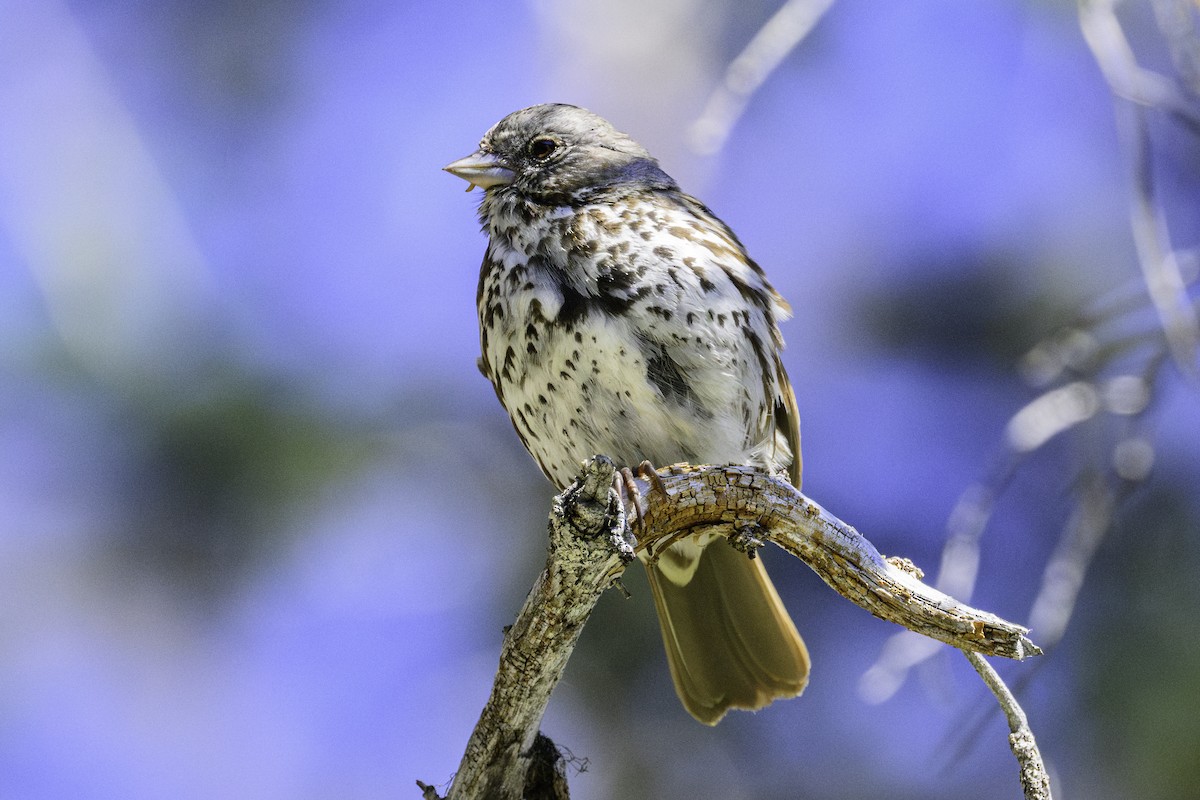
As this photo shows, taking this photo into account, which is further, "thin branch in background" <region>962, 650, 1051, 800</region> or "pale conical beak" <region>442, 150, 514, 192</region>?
"pale conical beak" <region>442, 150, 514, 192</region>

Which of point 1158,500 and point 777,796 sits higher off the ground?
point 1158,500

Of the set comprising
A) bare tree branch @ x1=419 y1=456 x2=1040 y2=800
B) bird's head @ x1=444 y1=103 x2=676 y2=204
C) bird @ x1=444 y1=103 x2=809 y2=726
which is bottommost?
bare tree branch @ x1=419 y1=456 x2=1040 y2=800

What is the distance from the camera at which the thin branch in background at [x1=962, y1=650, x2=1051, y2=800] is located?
2617 mm

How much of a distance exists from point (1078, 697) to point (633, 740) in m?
1.81

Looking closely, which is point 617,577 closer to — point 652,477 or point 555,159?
point 652,477

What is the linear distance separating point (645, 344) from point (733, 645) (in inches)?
40.5

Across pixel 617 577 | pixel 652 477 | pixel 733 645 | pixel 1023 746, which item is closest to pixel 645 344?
pixel 652 477

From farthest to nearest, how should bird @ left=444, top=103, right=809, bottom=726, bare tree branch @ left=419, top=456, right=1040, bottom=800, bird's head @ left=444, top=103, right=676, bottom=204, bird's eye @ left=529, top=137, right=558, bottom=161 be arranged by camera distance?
bird's eye @ left=529, top=137, right=558, bottom=161 → bird's head @ left=444, top=103, right=676, bottom=204 → bird @ left=444, top=103, right=809, bottom=726 → bare tree branch @ left=419, top=456, right=1040, bottom=800

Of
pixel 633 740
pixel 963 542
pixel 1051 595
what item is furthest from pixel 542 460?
pixel 633 740

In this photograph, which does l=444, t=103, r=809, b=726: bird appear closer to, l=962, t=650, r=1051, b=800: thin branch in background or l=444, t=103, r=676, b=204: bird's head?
l=444, t=103, r=676, b=204: bird's head

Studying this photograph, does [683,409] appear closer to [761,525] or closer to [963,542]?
[761,525]

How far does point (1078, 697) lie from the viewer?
5004 millimetres

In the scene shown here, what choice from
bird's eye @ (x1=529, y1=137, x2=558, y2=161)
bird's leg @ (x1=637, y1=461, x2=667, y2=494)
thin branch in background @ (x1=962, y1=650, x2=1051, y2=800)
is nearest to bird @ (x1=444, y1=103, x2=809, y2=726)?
bird's eye @ (x1=529, y1=137, x2=558, y2=161)

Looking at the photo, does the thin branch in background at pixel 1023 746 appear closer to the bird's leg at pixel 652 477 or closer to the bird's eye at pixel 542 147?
the bird's leg at pixel 652 477
